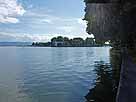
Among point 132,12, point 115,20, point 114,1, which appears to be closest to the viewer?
point 132,12

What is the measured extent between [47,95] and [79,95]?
287cm

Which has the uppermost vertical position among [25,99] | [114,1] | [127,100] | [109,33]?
[114,1]

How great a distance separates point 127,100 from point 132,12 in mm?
10466

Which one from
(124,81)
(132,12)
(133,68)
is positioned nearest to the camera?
(124,81)

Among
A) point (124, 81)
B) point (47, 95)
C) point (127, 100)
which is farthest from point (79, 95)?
point (127, 100)

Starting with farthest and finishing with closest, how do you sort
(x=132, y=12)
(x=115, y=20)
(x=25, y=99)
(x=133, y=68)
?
1. (x=115, y=20)
2. (x=25, y=99)
3. (x=132, y=12)
4. (x=133, y=68)

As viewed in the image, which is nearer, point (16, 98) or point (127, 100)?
point (127, 100)

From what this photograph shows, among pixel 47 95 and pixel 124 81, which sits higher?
pixel 124 81

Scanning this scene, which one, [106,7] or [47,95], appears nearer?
[47,95]

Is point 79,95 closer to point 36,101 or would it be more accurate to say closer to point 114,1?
point 36,101

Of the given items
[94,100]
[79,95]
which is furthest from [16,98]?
[94,100]

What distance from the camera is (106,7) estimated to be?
87.1 feet

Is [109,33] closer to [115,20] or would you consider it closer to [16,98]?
[115,20]

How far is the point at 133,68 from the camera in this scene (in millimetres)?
18219
